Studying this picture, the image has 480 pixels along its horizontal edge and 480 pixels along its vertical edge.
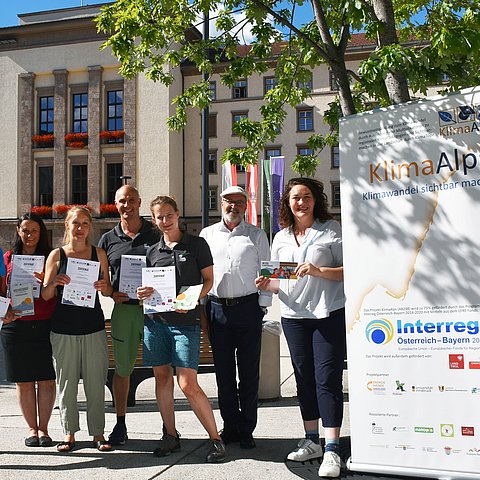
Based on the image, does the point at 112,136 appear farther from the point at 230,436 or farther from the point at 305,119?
the point at 230,436

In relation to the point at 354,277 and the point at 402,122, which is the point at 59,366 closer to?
the point at 354,277

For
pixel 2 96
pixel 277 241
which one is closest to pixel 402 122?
pixel 277 241

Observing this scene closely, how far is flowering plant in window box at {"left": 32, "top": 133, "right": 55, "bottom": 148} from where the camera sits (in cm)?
4431

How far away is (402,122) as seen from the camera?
4.03 meters

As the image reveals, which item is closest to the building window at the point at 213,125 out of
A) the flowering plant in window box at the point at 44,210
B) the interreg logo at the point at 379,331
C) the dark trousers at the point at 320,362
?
the flowering plant in window box at the point at 44,210

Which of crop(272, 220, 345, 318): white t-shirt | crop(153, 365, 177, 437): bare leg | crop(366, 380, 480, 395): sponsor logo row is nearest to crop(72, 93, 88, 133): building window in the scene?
crop(153, 365, 177, 437): bare leg

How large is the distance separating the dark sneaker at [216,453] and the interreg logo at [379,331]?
5.37 feet

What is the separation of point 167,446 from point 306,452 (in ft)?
3.72

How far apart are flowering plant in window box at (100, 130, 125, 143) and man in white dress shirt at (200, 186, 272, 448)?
126 feet

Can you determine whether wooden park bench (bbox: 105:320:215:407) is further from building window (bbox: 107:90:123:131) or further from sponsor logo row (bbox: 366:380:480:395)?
building window (bbox: 107:90:123:131)

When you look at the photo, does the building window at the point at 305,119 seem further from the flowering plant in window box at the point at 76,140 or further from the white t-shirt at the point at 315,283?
the white t-shirt at the point at 315,283

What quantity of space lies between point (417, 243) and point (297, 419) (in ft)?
9.73

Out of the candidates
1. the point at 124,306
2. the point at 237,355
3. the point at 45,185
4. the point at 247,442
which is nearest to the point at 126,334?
the point at 124,306

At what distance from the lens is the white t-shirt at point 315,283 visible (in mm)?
4785
